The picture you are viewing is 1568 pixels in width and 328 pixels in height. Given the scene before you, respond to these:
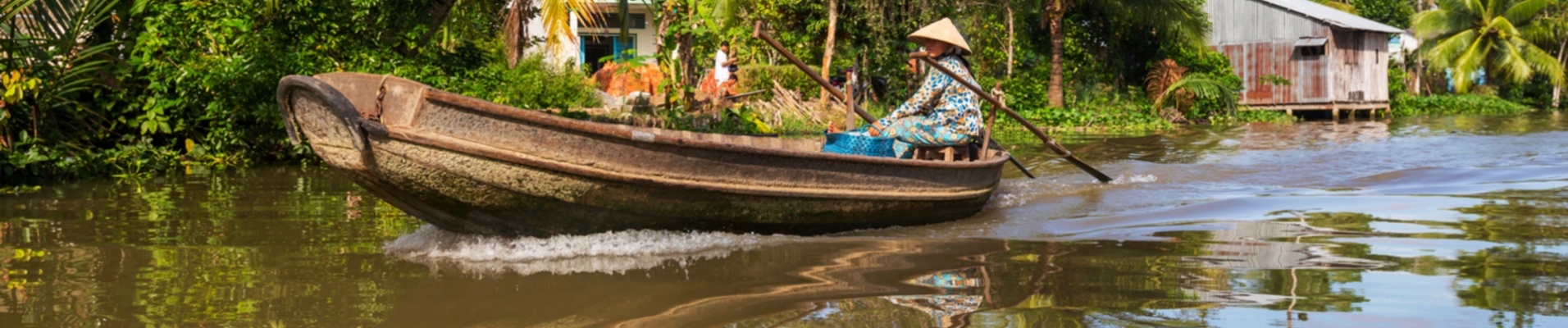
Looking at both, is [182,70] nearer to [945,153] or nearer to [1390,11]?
[945,153]

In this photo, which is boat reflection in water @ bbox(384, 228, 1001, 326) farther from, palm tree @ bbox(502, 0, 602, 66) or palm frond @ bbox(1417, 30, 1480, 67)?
palm frond @ bbox(1417, 30, 1480, 67)

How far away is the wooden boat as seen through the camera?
488cm

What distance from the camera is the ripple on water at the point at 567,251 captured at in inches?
205

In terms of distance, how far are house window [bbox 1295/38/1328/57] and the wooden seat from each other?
54.8 feet

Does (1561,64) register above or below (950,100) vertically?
above

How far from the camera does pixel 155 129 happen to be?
9828 millimetres

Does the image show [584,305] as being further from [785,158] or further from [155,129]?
[155,129]

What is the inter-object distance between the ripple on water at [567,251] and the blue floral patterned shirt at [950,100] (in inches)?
63.1

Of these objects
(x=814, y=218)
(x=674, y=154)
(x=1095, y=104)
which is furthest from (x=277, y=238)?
(x=1095, y=104)

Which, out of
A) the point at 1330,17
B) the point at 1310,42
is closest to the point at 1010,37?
the point at 1310,42

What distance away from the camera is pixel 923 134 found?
275 inches

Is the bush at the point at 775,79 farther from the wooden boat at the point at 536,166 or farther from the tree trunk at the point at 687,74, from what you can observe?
the wooden boat at the point at 536,166

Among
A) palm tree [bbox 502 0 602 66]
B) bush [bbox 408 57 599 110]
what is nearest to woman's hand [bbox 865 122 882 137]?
palm tree [bbox 502 0 602 66]

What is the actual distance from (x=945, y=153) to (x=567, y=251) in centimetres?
246
